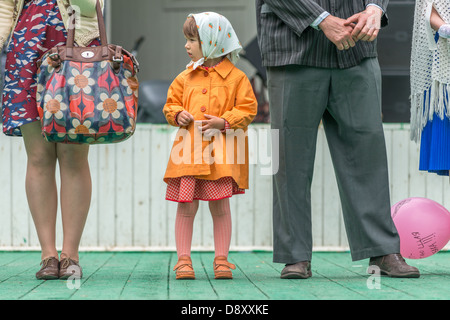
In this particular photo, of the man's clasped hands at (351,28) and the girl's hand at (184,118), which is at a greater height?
the man's clasped hands at (351,28)

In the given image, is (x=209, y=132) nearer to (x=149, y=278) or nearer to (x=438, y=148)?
(x=149, y=278)

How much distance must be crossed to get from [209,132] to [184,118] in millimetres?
100

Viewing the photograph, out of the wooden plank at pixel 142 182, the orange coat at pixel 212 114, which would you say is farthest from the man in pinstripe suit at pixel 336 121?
the wooden plank at pixel 142 182

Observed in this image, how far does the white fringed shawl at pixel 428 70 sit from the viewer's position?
2.74 m

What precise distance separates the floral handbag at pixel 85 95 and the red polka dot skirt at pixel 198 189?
0.30m

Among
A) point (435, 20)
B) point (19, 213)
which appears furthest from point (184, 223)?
point (19, 213)

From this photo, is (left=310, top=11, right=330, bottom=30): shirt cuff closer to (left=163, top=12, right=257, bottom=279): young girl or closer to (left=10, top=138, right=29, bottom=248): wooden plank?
(left=163, top=12, right=257, bottom=279): young girl

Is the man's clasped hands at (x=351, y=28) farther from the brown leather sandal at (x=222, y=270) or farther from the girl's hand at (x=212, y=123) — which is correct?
the brown leather sandal at (x=222, y=270)

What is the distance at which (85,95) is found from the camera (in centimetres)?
246

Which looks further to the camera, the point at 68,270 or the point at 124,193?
the point at 124,193

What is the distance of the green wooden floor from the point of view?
2.17 metres

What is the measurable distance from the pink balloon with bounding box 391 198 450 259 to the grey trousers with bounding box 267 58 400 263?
0.24 metres

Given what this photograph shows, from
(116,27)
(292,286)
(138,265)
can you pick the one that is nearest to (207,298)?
(292,286)
